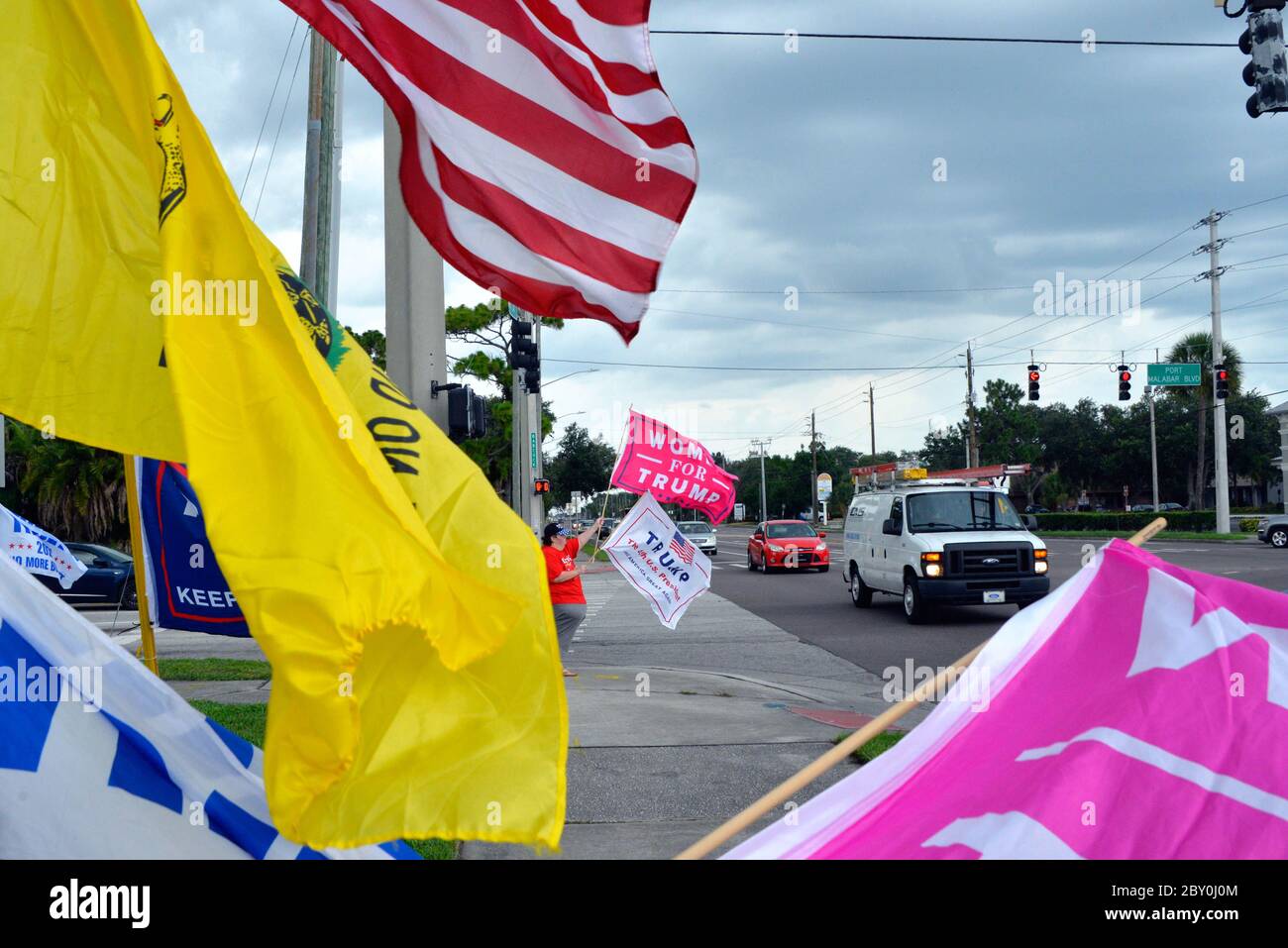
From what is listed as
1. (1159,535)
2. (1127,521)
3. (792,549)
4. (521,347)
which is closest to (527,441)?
(521,347)

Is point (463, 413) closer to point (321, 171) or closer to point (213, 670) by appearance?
point (213, 670)

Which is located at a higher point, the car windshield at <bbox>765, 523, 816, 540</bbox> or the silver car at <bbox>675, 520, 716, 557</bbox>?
the car windshield at <bbox>765, 523, 816, 540</bbox>

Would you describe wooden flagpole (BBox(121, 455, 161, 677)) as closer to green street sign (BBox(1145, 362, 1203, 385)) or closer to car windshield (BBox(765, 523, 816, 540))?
car windshield (BBox(765, 523, 816, 540))

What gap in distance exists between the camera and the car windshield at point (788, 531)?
32466 millimetres

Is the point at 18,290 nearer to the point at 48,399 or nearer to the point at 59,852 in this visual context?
the point at 48,399

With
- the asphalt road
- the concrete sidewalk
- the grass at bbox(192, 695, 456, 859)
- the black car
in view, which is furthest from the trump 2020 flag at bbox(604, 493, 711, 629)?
the black car

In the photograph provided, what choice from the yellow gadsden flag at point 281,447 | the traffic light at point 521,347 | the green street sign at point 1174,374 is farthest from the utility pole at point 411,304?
the green street sign at point 1174,374

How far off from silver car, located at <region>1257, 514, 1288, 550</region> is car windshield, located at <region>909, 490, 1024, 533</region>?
2139 centimetres

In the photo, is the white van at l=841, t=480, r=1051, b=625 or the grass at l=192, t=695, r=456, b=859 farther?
the white van at l=841, t=480, r=1051, b=625

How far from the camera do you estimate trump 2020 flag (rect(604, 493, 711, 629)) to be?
44.6ft

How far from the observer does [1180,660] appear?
270 cm

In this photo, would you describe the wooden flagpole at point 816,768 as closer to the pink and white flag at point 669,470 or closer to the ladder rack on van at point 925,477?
the pink and white flag at point 669,470

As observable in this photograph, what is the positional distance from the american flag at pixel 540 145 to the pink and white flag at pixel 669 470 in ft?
29.5
